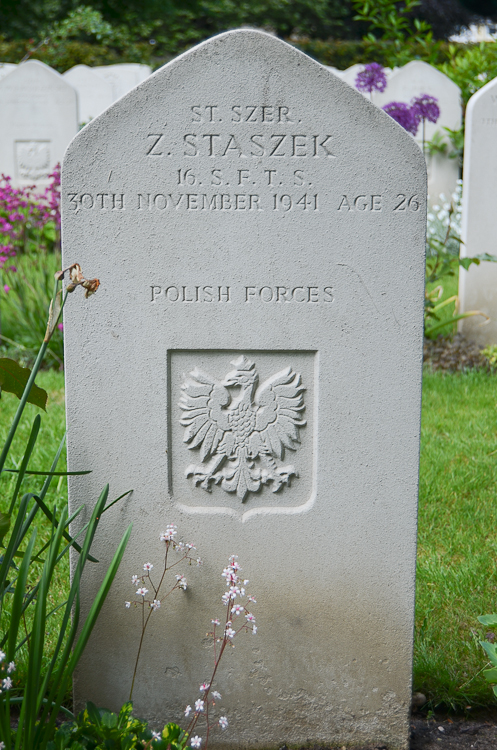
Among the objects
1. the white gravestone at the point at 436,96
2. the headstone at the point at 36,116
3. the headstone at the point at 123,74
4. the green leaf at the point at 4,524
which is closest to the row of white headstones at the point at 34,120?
the headstone at the point at 36,116

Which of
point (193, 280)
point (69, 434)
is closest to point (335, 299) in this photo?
point (193, 280)

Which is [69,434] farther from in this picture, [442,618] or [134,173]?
[442,618]

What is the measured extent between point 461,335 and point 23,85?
5.92m

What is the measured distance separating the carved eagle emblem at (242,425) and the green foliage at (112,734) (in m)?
0.59

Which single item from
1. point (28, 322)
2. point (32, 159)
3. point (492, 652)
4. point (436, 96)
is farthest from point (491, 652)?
point (436, 96)

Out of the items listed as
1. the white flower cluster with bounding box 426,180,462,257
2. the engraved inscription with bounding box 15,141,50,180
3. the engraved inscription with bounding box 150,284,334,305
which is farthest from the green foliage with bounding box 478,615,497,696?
the engraved inscription with bounding box 15,141,50,180

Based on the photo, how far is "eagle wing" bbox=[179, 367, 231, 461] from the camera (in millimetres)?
1824

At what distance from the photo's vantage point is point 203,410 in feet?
6.01

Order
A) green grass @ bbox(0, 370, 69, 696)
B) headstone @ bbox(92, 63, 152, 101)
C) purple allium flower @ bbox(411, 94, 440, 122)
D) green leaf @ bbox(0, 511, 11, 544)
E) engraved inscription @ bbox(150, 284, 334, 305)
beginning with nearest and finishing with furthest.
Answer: green leaf @ bbox(0, 511, 11, 544), engraved inscription @ bbox(150, 284, 334, 305), green grass @ bbox(0, 370, 69, 696), purple allium flower @ bbox(411, 94, 440, 122), headstone @ bbox(92, 63, 152, 101)

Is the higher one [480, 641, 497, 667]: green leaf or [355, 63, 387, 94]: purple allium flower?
[355, 63, 387, 94]: purple allium flower

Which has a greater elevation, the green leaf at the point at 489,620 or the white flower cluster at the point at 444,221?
the white flower cluster at the point at 444,221

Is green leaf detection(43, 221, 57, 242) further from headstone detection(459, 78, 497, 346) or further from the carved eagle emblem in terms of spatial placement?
the carved eagle emblem

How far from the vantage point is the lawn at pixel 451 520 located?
83.3 inches

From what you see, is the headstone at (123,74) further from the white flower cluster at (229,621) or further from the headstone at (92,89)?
the white flower cluster at (229,621)
